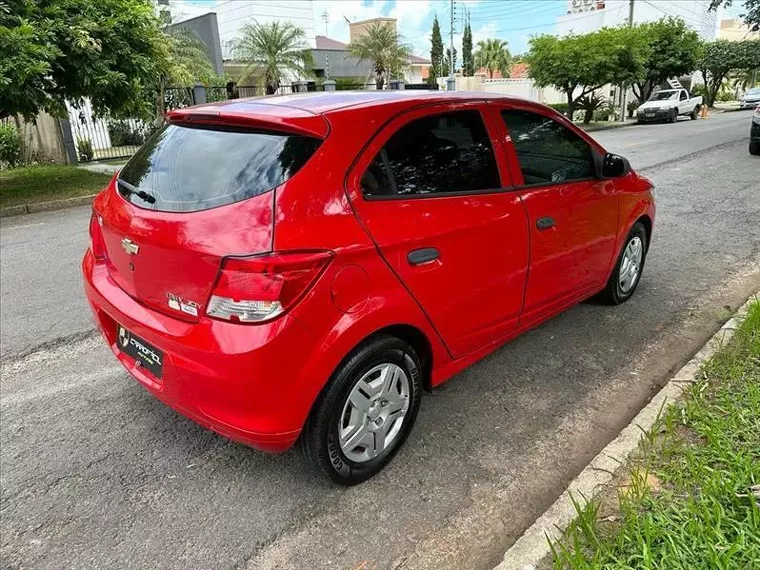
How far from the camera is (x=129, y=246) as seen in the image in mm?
2516

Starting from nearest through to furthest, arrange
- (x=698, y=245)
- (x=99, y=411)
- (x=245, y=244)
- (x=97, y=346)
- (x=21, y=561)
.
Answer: (x=245, y=244) < (x=21, y=561) < (x=99, y=411) < (x=97, y=346) < (x=698, y=245)

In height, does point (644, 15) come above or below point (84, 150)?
above

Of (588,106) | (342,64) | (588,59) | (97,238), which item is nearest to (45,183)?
(97,238)

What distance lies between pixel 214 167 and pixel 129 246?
20.6 inches

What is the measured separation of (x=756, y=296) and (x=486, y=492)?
2923mm

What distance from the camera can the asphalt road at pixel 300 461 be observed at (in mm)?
2301

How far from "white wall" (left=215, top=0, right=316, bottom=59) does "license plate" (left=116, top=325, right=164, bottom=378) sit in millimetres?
41808

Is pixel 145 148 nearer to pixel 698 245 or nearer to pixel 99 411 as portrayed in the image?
pixel 99 411

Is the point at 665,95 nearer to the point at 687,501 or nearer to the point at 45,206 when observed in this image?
the point at 45,206

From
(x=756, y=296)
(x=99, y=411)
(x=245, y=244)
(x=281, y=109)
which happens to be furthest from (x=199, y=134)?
(x=756, y=296)

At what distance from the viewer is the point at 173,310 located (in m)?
2.35

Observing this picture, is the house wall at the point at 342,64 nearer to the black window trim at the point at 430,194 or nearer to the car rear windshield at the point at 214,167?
the black window trim at the point at 430,194

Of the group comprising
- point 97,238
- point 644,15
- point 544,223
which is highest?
point 644,15

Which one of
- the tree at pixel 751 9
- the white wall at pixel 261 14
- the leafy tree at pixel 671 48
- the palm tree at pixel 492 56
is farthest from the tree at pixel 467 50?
the tree at pixel 751 9
